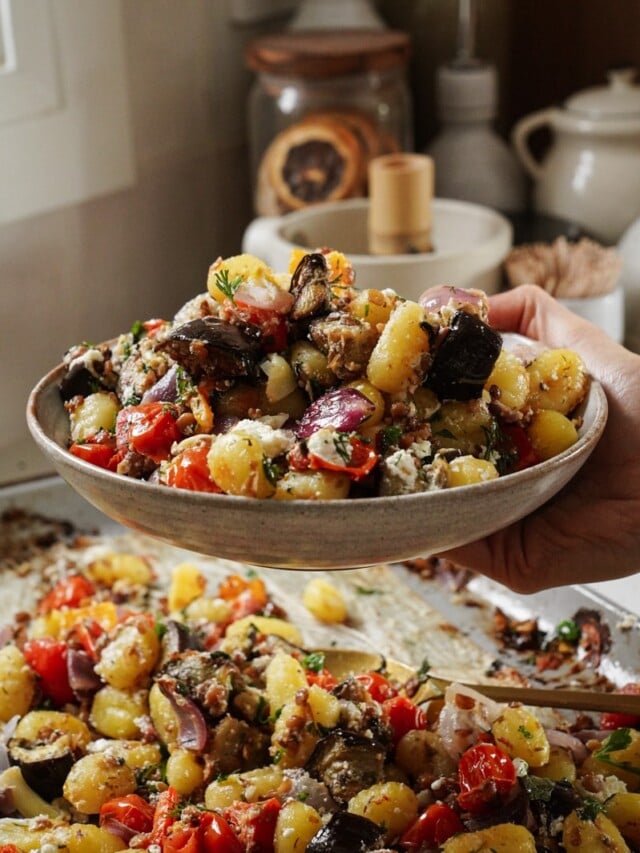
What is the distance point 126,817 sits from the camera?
1163 millimetres

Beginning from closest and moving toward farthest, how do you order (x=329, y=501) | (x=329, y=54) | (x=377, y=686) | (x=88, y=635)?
(x=329, y=501) → (x=377, y=686) → (x=88, y=635) → (x=329, y=54)

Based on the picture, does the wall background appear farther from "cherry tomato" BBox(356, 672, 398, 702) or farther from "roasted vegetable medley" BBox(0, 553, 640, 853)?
"cherry tomato" BBox(356, 672, 398, 702)

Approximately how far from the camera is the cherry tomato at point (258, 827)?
1.09 m

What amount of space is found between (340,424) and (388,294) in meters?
0.19

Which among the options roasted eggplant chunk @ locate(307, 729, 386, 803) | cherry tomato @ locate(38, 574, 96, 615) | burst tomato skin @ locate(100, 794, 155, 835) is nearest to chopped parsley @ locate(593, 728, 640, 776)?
roasted eggplant chunk @ locate(307, 729, 386, 803)

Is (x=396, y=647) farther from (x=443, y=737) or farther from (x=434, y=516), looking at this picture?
(x=434, y=516)

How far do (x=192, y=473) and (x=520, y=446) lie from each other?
32 centimetres

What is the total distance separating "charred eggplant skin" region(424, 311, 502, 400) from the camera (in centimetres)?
103

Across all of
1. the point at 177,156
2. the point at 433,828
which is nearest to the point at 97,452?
the point at 433,828

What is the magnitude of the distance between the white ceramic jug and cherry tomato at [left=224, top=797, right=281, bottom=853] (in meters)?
1.74

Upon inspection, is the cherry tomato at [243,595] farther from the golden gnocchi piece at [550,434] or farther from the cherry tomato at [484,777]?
the golden gnocchi piece at [550,434]

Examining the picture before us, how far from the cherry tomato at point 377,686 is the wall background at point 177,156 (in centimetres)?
108

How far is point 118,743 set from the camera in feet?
4.15

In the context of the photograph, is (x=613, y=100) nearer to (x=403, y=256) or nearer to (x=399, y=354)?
(x=403, y=256)
